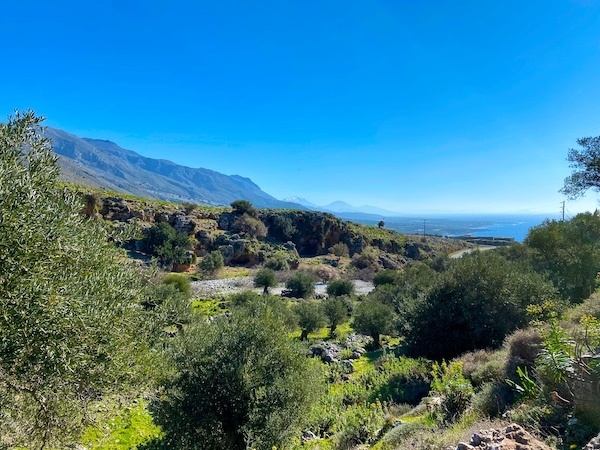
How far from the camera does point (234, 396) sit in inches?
397

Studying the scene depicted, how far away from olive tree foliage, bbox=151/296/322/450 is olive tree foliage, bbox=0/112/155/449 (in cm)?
245

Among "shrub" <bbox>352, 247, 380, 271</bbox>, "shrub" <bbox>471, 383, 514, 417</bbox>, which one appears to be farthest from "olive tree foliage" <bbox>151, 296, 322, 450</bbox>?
"shrub" <bbox>352, 247, 380, 271</bbox>

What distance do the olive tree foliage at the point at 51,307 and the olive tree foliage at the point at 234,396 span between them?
2.45 meters

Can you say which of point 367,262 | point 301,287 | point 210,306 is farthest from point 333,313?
point 367,262

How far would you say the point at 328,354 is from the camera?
26078 millimetres

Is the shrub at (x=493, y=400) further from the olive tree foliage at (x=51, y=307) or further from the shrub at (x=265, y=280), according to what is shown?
the shrub at (x=265, y=280)

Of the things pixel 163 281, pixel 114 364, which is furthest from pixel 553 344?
pixel 163 281

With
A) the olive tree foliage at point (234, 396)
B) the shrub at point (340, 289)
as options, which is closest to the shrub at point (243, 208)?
the shrub at point (340, 289)

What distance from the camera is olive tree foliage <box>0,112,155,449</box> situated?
18.2 ft

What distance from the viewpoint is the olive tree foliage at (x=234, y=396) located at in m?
9.86

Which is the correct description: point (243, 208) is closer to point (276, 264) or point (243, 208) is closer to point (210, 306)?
point (276, 264)

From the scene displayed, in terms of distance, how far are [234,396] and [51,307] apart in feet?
20.8

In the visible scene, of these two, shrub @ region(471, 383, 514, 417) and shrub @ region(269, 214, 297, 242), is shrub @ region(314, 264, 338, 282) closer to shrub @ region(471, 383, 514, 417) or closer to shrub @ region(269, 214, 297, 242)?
shrub @ region(269, 214, 297, 242)

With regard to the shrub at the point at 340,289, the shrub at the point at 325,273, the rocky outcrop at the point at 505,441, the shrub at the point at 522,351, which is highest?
the rocky outcrop at the point at 505,441
